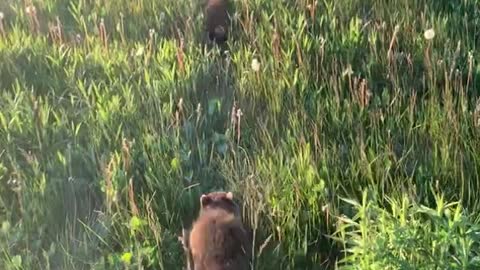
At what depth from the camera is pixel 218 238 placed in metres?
2.83

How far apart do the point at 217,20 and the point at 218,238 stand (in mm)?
2077

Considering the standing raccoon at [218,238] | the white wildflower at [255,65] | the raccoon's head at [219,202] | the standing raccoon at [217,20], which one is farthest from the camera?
the standing raccoon at [217,20]

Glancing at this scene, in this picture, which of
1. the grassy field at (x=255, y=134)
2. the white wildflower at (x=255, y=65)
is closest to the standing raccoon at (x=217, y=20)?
the grassy field at (x=255, y=134)

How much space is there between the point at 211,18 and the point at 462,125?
1.70 metres

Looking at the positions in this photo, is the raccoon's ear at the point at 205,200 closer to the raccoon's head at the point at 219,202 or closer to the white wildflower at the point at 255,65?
the raccoon's head at the point at 219,202

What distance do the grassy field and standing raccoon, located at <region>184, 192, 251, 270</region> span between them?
0.32 feet

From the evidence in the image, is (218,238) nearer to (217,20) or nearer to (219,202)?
(219,202)

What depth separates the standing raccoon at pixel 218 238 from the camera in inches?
109

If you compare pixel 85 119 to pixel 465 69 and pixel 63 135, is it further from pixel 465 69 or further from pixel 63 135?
pixel 465 69

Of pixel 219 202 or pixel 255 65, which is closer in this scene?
pixel 219 202

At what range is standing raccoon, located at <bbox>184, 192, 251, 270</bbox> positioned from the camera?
2766 mm

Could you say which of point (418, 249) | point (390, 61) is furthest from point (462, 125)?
point (418, 249)

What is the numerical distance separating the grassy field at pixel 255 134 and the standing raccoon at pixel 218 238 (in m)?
0.10

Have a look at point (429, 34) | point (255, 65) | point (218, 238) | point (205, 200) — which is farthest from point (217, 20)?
point (218, 238)
